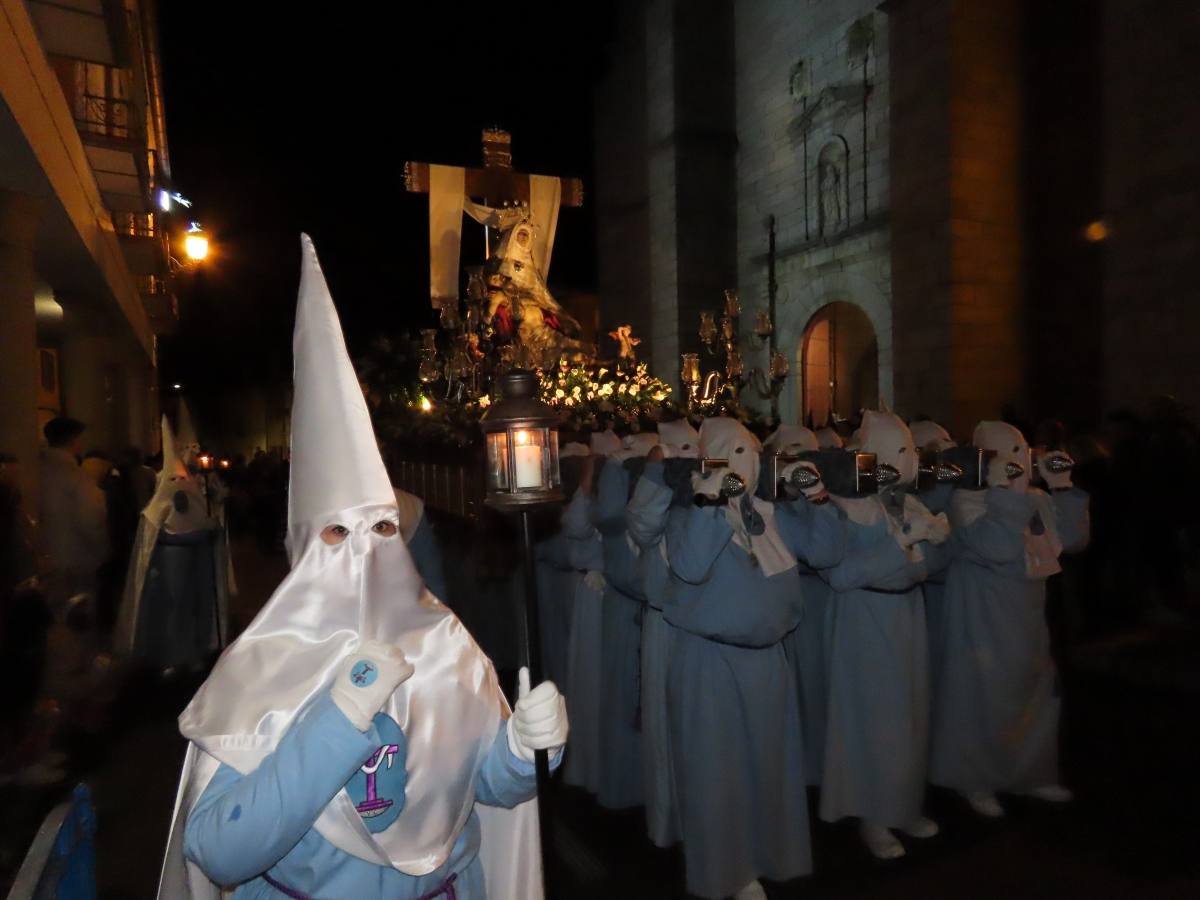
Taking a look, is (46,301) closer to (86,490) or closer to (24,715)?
(86,490)

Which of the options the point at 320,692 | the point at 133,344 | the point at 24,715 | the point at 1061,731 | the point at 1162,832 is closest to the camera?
the point at 320,692

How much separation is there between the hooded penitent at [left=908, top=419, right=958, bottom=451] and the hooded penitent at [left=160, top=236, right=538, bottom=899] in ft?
12.2

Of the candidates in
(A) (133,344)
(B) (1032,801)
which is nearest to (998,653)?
(B) (1032,801)

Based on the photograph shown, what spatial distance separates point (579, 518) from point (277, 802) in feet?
12.2

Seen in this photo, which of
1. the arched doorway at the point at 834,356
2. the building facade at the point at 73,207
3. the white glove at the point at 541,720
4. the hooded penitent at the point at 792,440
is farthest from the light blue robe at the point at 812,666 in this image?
the arched doorway at the point at 834,356

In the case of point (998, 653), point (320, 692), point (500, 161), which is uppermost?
point (500, 161)

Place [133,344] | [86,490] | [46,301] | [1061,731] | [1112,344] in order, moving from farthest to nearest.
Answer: [133,344] → [46,301] → [1112,344] → [86,490] → [1061,731]

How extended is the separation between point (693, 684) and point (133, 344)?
1520cm

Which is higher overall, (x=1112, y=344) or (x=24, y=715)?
(x=1112, y=344)

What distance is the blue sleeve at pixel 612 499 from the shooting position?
194 inches

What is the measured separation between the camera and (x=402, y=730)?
1912 millimetres

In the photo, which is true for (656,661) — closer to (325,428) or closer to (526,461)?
(526,461)

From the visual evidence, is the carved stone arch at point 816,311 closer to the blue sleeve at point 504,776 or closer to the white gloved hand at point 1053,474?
the white gloved hand at point 1053,474

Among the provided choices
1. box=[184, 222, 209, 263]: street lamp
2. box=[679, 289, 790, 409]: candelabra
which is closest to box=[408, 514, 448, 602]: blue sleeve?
→ box=[679, 289, 790, 409]: candelabra
